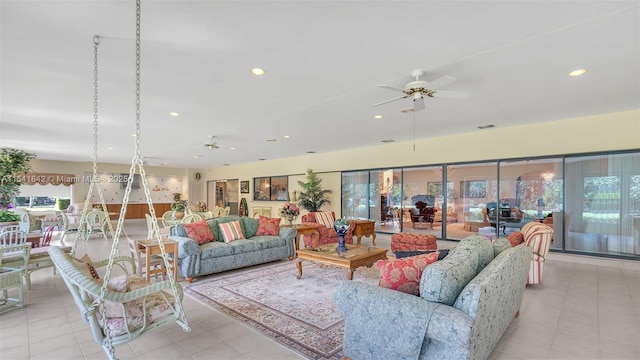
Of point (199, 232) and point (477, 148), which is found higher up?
point (477, 148)

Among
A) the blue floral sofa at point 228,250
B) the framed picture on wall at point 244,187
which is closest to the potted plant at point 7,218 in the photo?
the blue floral sofa at point 228,250

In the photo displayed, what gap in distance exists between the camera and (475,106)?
16.5ft

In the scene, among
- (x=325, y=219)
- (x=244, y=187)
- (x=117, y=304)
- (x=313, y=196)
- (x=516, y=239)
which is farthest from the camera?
(x=244, y=187)

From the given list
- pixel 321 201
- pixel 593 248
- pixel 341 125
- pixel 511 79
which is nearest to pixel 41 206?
pixel 321 201

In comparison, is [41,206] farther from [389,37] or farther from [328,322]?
[389,37]

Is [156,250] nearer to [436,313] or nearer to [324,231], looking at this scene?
[324,231]

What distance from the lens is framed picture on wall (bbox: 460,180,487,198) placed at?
736 cm

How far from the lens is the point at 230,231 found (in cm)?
553

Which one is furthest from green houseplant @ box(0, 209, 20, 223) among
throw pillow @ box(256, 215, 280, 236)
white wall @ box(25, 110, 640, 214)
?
white wall @ box(25, 110, 640, 214)

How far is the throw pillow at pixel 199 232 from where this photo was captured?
16.4ft

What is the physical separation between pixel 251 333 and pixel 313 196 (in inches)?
289

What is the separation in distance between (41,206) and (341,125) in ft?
45.9

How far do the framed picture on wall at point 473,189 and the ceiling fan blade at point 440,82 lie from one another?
477 cm

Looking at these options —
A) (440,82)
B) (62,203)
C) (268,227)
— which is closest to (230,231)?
(268,227)
